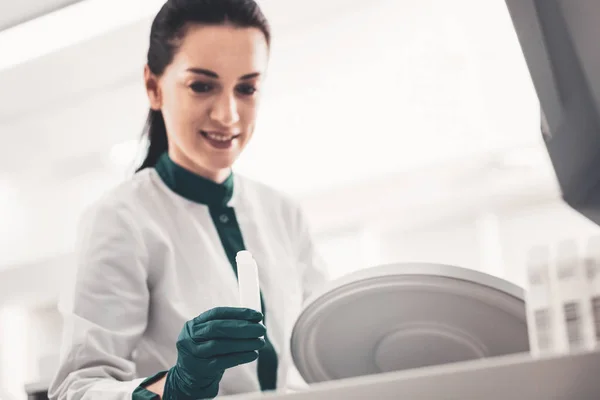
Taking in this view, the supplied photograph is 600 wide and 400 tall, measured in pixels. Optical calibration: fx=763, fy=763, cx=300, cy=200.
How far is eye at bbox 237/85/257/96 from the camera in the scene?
1.65 meters

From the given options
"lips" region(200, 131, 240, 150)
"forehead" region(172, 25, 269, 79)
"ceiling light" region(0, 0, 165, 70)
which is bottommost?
"lips" region(200, 131, 240, 150)

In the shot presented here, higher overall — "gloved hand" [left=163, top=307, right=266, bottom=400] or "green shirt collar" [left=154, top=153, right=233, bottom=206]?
"green shirt collar" [left=154, top=153, right=233, bottom=206]

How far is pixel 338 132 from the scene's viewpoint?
9.67 feet

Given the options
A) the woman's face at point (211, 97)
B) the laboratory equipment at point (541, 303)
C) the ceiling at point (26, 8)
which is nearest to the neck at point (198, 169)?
the woman's face at point (211, 97)

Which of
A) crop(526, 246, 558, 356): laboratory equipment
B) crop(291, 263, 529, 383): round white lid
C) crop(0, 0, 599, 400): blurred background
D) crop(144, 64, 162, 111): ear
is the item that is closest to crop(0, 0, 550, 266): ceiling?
crop(0, 0, 599, 400): blurred background

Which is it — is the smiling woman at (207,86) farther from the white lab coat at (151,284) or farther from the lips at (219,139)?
the white lab coat at (151,284)

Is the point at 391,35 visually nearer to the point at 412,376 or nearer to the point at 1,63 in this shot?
the point at 1,63

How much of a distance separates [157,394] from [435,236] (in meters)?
2.36

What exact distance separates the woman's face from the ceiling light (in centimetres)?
51

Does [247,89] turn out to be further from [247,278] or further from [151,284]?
[247,278]

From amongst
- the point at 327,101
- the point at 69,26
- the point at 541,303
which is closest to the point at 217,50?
the point at 69,26

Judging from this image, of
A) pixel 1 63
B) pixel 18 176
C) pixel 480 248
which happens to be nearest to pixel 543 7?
pixel 1 63

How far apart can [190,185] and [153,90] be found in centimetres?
31

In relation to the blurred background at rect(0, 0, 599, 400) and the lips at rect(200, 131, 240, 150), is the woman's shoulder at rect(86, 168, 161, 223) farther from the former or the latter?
the blurred background at rect(0, 0, 599, 400)
